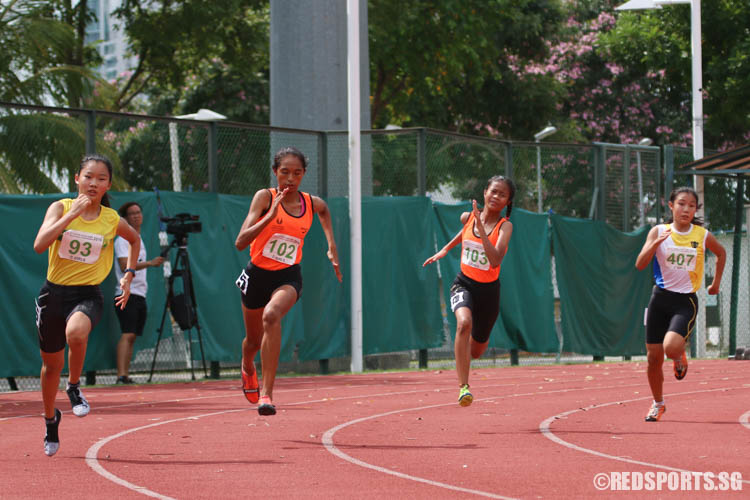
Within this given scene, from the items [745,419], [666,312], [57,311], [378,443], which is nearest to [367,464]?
[378,443]

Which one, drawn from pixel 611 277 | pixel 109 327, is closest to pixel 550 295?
pixel 611 277

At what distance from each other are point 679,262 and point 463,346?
1.97 meters

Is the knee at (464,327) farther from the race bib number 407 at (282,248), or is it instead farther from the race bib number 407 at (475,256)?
the race bib number 407 at (282,248)

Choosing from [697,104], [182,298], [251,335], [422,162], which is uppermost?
[697,104]

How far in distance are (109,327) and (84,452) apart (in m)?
6.76

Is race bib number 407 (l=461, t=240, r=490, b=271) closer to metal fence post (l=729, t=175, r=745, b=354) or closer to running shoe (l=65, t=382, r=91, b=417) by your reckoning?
running shoe (l=65, t=382, r=91, b=417)

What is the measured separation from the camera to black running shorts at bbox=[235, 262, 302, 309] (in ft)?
32.2

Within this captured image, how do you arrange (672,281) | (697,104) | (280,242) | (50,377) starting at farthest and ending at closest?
(697,104) < (672,281) < (280,242) < (50,377)

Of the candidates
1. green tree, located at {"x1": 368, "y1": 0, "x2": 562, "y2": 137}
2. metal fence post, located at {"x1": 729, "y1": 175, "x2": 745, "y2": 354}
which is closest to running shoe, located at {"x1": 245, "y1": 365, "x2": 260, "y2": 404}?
metal fence post, located at {"x1": 729, "y1": 175, "x2": 745, "y2": 354}

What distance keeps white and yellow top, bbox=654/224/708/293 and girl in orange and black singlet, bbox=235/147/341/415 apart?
292 cm

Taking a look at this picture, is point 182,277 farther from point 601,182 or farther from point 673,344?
point 601,182

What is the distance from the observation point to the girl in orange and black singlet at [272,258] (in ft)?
31.3

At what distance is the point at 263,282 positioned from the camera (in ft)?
32.3

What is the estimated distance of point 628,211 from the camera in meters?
21.4
